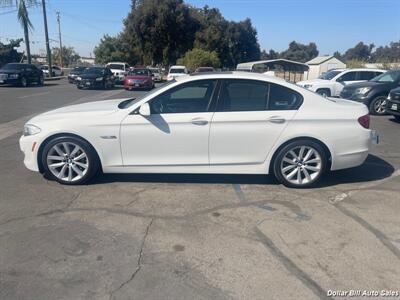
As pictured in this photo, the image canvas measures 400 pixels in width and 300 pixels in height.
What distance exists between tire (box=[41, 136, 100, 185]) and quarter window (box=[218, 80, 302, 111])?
1880mm

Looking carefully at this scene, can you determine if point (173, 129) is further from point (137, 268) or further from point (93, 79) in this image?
point (93, 79)

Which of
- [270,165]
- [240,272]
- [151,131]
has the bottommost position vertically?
[240,272]

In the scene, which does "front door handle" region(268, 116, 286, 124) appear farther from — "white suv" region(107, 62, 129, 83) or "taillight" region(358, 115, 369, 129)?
"white suv" region(107, 62, 129, 83)

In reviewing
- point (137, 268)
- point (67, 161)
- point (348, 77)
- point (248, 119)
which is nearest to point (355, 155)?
point (248, 119)

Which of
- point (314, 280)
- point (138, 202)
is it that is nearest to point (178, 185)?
point (138, 202)

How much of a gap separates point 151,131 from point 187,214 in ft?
4.18

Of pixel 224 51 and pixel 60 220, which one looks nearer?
pixel 60 220

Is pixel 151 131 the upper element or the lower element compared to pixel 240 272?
upper

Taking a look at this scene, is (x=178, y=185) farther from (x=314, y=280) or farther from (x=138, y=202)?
(x=314, y=280)

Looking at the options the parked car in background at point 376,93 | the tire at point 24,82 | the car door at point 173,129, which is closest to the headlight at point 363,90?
the parked car in background at point 376,93

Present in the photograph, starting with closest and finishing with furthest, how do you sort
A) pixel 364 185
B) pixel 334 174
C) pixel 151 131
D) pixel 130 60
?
pixel 151 131, pixel 364 185, pixel 334 174, pixel 130 60

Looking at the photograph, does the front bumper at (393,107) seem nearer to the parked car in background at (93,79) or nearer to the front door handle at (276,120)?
the front door handle at (276,120)

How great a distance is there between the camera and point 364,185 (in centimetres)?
534

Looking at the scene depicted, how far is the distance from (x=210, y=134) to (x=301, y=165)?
1.33 meters
